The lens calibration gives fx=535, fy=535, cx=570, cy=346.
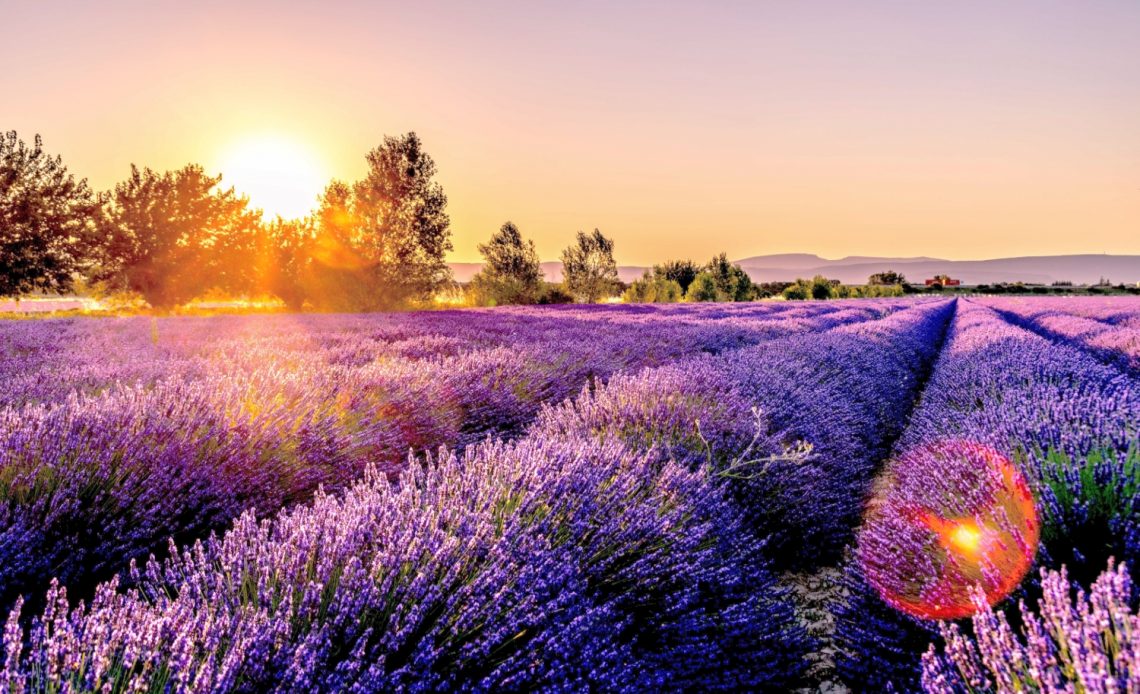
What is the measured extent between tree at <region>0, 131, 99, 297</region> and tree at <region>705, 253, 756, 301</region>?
36729 mm

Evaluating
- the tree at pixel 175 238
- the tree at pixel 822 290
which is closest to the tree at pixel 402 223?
the tree at pixel 175 238

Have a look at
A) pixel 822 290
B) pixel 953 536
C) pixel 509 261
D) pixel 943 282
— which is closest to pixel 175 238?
pixel 509 261

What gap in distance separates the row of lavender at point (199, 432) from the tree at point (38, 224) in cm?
1774

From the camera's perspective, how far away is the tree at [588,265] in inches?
1753

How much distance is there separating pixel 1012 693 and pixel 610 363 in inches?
174

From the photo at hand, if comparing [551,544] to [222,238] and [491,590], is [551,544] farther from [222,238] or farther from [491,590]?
[222,238]

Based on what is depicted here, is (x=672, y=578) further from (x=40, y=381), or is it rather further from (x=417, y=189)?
(x=417, y=189)

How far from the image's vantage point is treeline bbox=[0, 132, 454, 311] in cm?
1877

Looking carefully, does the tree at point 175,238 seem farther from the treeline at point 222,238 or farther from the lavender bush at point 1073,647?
the lavender bush at point 1073,647

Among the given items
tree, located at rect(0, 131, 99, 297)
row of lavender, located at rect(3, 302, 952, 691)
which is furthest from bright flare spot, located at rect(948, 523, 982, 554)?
tree, located at rect(0, 131, 99, 297)

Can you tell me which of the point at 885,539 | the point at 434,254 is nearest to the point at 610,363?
the point at 885,539

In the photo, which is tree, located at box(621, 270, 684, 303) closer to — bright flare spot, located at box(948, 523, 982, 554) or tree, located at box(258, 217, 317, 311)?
tree, located at box(258, 217, 317, 311)

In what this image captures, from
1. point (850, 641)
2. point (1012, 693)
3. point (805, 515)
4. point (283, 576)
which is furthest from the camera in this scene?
point (805, 515)

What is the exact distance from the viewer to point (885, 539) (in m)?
1.83
